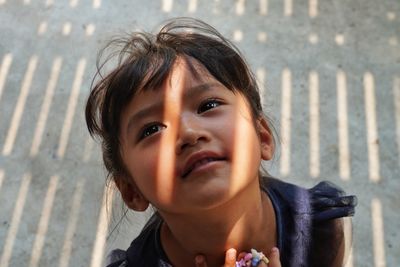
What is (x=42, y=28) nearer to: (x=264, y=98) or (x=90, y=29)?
(x=90, y=29)

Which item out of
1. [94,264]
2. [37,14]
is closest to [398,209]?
[94,264]

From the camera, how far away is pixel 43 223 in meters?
1.53

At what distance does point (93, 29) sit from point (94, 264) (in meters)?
0.87

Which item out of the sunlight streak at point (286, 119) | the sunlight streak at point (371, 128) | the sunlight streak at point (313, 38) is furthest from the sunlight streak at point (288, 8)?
the sunlight streak at point (371, 128)

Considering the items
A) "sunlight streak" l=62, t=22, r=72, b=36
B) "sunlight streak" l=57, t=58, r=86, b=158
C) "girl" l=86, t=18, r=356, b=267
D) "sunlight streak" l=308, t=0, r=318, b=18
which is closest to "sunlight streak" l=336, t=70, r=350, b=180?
"sunlight streak" l=308, t=0, r=318, b=18

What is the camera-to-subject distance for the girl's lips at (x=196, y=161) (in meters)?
0.79

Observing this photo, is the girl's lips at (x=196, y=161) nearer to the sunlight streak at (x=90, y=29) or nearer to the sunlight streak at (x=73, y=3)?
the sunlight streak at (x=90, y=29)

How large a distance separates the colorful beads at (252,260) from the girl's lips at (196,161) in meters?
0.25

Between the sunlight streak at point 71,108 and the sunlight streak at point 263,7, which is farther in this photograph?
the sunlight streak at point 263,7

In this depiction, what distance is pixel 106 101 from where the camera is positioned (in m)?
0.96

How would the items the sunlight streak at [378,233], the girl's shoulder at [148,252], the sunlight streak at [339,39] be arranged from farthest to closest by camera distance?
the sunlight streak at [339,39], the sunlight streak at [378,233], the girl's shoulder at [148,252]

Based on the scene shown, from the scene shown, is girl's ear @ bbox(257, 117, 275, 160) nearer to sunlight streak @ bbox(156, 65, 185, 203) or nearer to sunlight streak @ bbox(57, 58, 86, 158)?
sunlight streak @ bbox(156, 65, 185, 203)

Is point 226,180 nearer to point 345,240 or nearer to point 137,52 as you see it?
point 137,52

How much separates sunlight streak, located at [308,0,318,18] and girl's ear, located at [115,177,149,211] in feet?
3.66
